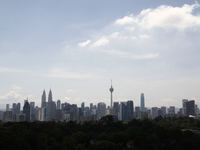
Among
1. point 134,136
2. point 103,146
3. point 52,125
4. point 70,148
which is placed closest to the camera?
point 103,146

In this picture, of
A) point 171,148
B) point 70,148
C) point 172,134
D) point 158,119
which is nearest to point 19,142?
point 70,148

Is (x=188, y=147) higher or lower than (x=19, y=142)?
lower

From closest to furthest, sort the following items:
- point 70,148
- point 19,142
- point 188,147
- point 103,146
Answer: point 19,142 < point 103,146 < point 70,148 < point 188,147

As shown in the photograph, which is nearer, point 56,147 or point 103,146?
point 56,147

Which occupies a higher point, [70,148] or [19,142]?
[19,142]

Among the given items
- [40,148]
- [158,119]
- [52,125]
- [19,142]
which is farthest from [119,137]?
[158,119]

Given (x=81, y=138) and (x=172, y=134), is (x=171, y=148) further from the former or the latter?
(x=81, y=138)

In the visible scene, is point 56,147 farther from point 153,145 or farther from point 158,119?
point 158,119

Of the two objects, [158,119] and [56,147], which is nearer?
[56,147]

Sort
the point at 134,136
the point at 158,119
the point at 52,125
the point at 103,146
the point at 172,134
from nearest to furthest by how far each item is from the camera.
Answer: the point at 103,146
the point at 134,136
the point at 172,134
the point at 52,125
the point at 158,119
